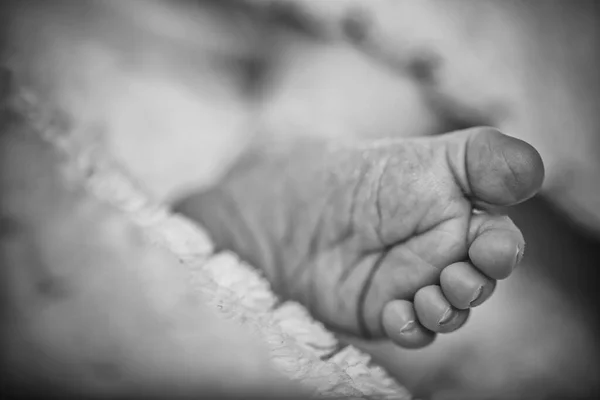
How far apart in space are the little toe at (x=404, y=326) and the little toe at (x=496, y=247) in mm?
77

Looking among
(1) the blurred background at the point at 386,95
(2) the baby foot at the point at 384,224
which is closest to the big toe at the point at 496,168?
(2) the baby foot at the point at 384,224

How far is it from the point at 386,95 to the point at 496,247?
0.29 metres

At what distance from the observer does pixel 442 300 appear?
0.38m

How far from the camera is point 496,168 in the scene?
37 centimetres

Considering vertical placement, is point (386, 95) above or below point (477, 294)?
above

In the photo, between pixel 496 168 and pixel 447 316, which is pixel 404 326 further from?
pixel 496 168

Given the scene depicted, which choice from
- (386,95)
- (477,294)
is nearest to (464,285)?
(477,294)

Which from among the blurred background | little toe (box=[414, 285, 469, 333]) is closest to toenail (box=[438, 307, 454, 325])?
little toe (box=[414, 285, 469, 333])

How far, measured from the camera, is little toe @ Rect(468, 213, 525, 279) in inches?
14.1

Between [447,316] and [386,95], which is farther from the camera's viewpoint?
[386,95]

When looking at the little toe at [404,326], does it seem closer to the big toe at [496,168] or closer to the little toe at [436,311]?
the little toe at [436,311]

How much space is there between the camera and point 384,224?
435 mm

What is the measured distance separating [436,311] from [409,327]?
0.04 metres

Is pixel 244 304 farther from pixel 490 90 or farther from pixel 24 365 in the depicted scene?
pixel 490 90
